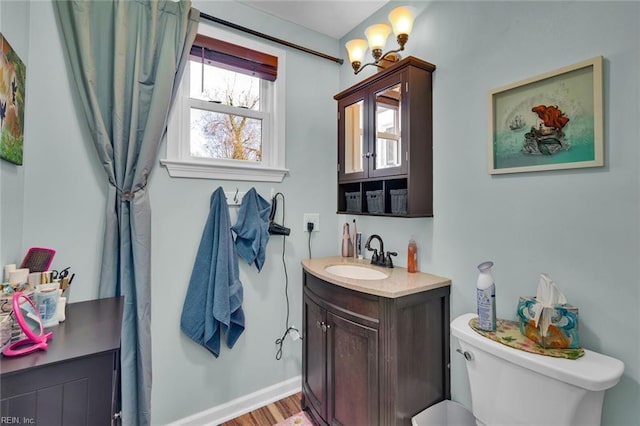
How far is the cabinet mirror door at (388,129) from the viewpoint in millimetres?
1675

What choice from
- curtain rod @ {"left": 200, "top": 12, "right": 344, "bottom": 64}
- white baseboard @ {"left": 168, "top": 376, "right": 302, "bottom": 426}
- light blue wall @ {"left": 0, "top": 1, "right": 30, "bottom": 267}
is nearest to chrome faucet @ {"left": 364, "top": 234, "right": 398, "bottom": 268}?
white baseboard @ {"left": 168, "top": 376, "right": 302, "bottom": 426}

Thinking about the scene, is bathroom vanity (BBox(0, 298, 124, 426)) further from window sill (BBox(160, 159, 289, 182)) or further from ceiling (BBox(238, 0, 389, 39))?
ceiling (BBox(238, 0, 389, 39))

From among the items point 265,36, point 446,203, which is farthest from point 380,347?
point 265,36

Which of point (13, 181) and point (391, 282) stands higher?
point (13, 181)

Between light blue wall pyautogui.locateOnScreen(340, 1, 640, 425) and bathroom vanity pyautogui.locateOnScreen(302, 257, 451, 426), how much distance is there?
132 millimetres

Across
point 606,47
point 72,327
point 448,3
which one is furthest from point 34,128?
point 606,47

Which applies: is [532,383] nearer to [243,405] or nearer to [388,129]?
[388,129]

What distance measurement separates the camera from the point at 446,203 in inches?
63.5

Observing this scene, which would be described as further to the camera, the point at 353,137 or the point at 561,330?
the point at 353,137

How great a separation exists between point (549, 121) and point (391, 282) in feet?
3.21

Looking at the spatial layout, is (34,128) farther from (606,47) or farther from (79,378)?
(606,47)

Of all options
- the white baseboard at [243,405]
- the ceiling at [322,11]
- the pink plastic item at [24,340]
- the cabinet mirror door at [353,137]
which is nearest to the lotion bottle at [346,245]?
the cabinet mirror door at [353,137]

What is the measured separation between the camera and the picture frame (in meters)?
1.09

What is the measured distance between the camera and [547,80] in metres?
1.22
